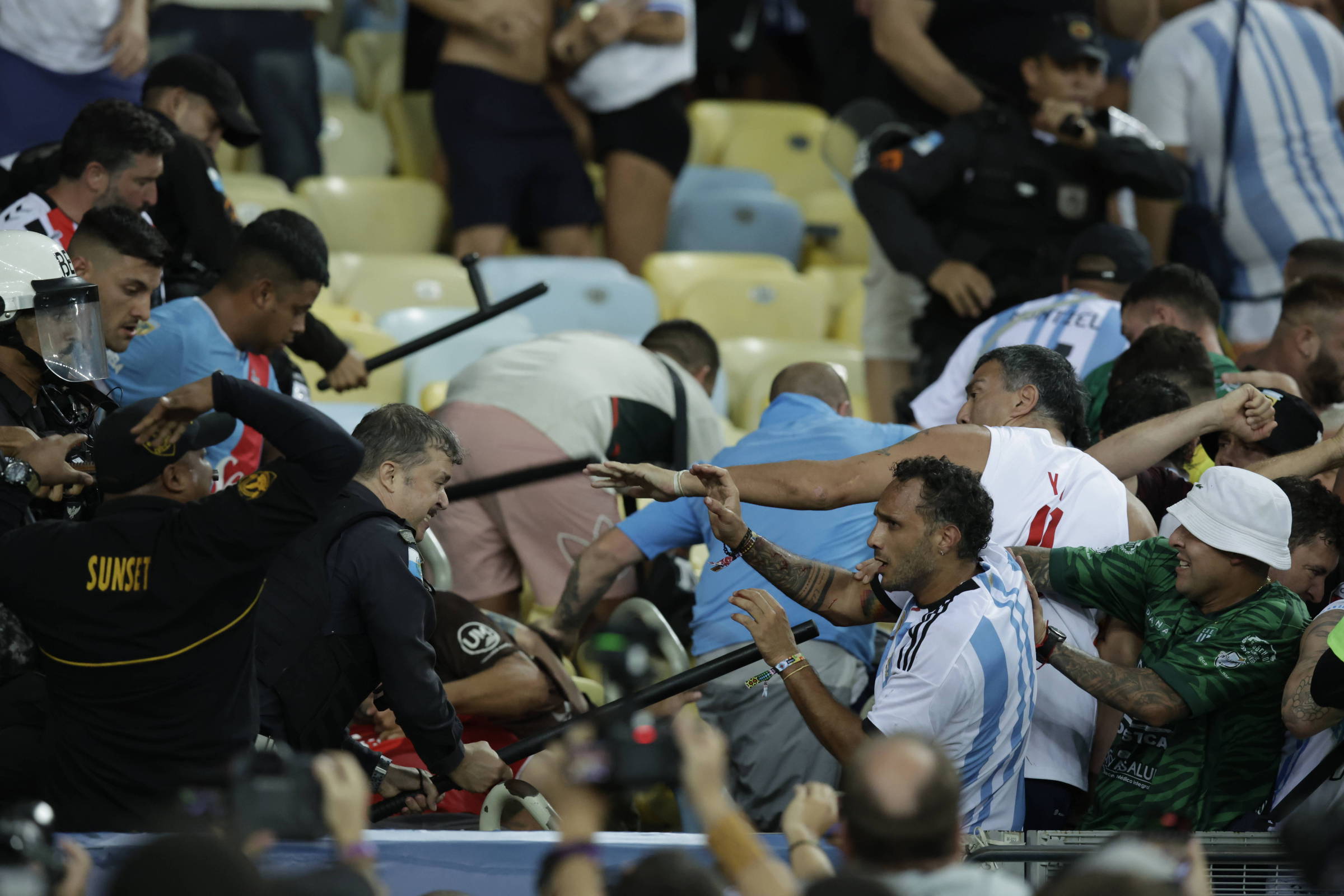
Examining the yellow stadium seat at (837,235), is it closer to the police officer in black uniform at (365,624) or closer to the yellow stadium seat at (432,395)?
the yellow stadium seat at (432,395)

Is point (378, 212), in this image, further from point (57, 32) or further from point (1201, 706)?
point (1201, 706)

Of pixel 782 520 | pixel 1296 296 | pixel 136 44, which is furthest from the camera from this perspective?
pixel 136 44

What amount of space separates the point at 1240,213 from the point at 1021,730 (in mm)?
4588

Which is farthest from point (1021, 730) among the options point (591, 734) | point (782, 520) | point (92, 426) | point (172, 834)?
point (92, 426)

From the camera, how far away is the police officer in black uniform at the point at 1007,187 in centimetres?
638

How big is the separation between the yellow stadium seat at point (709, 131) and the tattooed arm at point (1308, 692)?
6.44 m

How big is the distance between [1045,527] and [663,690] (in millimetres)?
1009

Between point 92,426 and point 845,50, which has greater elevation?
point 92,426

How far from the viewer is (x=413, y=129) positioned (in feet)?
28.3

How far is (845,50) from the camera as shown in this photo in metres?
8.89

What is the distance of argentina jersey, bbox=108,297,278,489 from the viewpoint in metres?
4.40

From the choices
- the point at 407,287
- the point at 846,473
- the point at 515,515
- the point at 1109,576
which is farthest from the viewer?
the point at 407,287

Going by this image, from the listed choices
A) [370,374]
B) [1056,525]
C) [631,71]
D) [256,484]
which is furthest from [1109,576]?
[631,71]

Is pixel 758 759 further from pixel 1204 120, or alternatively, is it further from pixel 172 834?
pixel 1204 120
